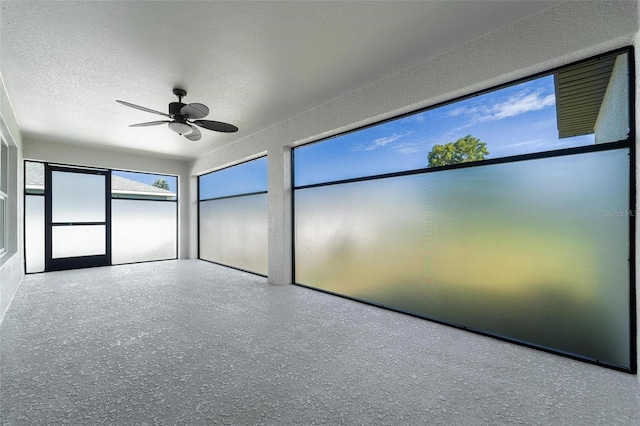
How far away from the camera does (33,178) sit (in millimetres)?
5738

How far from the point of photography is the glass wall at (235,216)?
18.2 ft

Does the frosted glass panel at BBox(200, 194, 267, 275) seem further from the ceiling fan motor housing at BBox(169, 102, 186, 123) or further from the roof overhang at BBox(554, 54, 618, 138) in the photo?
the roof overhang at BBox(554, 54, 618, 138)

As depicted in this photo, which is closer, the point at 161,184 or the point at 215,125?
the point at 215,125

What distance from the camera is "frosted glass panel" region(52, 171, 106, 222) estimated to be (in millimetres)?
5988

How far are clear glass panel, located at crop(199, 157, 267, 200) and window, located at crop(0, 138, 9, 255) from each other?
349cm

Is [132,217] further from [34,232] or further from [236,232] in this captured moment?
[236,232]

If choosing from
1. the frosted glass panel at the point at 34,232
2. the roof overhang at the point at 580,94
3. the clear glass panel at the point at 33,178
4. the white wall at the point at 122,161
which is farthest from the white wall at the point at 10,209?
the roof overhang at the point at 580,94

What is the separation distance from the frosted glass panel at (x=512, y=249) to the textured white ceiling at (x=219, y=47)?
131 centimetres

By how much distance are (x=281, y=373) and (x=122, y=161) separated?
689 centimetres

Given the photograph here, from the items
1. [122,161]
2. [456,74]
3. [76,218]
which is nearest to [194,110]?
[456,74]

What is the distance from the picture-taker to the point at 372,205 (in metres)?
3.62

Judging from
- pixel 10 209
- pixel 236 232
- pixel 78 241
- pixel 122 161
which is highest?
pixel 122 161

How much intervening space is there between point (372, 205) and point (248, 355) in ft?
7.36

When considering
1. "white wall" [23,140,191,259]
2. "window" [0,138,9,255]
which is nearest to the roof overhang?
"window" [0,138,9,255]
